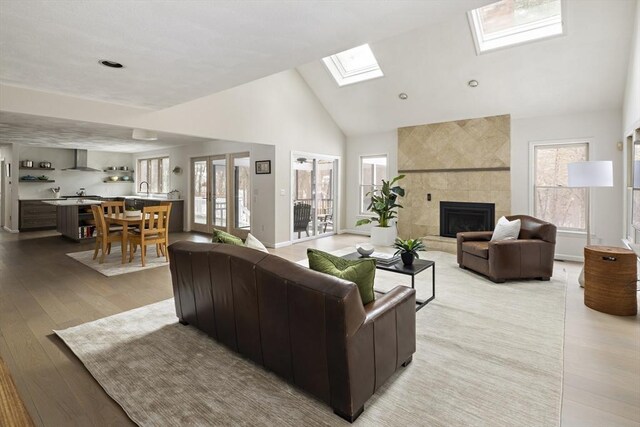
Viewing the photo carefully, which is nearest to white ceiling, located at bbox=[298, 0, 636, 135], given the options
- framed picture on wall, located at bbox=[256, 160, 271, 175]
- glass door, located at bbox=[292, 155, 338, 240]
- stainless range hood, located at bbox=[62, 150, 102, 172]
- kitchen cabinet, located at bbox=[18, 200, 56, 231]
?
glass door, located at bbox=[292, 155, 338, 240]

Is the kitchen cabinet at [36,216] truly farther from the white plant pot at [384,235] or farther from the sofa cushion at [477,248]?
the sofa cushion at [477,248]

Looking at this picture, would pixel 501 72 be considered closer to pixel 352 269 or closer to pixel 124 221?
pixel 352 269

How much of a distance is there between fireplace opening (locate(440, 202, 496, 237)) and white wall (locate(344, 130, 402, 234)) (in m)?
1.55

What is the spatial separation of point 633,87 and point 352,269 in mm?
4713

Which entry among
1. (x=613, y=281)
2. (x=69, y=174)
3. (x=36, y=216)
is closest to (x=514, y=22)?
(x=613, y=281)

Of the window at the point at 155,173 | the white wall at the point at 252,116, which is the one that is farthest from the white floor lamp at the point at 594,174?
the window at the point at 155,173

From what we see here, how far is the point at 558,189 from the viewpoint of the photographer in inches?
231

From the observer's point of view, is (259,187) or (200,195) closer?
(259,187)

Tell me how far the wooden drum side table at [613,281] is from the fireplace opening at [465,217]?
9.81 ft

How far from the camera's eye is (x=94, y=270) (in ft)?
15.9

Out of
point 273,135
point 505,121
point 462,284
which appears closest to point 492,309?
point 462,284

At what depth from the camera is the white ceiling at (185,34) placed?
6.97ft

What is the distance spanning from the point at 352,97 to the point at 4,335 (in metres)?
6.55

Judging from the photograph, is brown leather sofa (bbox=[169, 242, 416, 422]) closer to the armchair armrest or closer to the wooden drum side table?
the wooden drum side table
